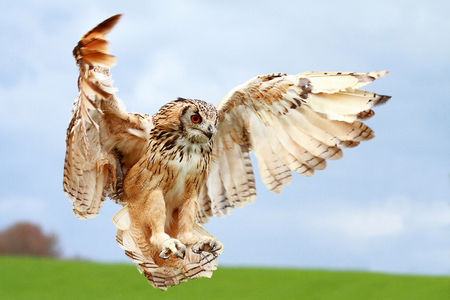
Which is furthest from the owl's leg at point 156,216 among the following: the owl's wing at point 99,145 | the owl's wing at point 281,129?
the owl's wing at point 281,129

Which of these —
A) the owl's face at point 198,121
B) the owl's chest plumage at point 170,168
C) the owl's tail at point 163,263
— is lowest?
the owl's tail at point 163,263

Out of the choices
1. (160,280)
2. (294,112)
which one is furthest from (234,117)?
(160,280)

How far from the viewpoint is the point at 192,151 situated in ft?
11.7

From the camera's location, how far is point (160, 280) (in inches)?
146

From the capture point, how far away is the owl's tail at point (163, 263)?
12.1 ft

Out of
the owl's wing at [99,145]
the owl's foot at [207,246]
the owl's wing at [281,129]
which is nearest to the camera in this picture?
the owl's wing at [99,145]

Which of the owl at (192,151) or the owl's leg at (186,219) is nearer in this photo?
the owl at (192,151)

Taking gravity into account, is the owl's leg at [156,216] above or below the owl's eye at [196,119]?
below

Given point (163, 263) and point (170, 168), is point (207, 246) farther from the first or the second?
point (170, 168)

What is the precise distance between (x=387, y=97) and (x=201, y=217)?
6.72ft

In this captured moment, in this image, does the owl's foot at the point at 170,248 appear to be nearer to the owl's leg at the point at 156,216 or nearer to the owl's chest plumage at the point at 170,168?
the owl's leg at the point at 156,216

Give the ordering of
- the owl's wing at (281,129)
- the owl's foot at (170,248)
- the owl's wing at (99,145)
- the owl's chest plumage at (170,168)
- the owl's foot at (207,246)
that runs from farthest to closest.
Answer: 1. the owl's wing at (281,129)
2. the owl's chest plumage at (170,168)
3. the owl's foot at (207,246)
4. the owl's foot at (170,248)
5. the owl's wing at (99,145)

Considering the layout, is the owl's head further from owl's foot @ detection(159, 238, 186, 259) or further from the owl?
owl's foot @ detection(159, 238, 186, 259)

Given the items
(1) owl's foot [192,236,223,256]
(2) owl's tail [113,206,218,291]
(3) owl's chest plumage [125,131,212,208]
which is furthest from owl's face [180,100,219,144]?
(2) owl's tail [113,206,218,291]
